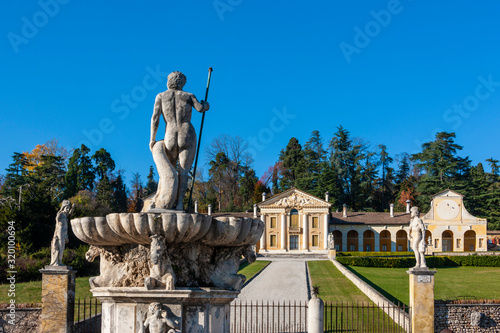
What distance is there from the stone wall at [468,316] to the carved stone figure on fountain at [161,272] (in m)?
8.84

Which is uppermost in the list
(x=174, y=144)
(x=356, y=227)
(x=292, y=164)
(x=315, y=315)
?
(x=292, y=164)

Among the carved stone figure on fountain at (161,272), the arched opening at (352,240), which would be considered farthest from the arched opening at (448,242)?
the carved stone figure on fountain at (161,272)

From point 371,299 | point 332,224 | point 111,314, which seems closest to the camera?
point 111,314

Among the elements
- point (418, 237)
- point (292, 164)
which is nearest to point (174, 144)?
point (418, 237)

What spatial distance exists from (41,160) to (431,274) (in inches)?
2235

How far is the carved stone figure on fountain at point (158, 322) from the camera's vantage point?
19.6 ft

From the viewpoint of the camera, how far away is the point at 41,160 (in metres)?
60.2

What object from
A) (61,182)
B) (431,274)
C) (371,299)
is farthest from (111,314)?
(61,182)

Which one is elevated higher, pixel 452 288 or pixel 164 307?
pixel 164 307

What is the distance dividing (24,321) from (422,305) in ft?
32.2

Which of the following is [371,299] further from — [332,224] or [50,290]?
[332,224]

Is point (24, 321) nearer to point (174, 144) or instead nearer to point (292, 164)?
point (174, 144)

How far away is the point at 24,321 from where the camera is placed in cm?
1234

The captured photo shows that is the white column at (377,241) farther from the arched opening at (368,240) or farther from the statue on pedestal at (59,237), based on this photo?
the statue on pedestal at (59,237)
